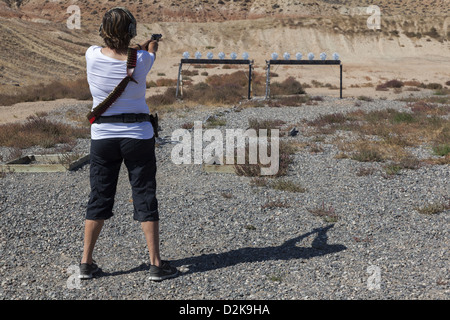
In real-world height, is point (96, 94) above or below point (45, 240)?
above

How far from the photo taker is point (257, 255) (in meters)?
5.35

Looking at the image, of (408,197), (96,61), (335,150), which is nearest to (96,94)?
(96,61)

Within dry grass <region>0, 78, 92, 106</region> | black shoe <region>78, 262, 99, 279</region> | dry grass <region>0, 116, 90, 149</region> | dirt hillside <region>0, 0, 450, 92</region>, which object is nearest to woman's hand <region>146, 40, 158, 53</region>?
black shoe <region>78, 262, 99, 279</region>

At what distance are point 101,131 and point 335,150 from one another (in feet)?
A: 26.0

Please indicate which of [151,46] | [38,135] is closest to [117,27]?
[151,46]

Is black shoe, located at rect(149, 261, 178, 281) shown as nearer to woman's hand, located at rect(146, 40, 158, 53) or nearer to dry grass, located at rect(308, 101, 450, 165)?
woman's hand, located at rect(146, 40, 158, 53)

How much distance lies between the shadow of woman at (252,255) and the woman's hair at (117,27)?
7.08ft

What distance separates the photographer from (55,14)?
211 feet

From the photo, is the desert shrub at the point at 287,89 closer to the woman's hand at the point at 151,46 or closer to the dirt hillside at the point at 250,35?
the dirt hillside at the point at 250,35

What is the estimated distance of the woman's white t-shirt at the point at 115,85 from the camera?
416cm

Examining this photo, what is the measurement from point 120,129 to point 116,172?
0.44 meters

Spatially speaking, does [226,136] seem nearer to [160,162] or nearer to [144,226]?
[160,162]

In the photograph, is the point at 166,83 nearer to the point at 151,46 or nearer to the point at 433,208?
the point at 433,208

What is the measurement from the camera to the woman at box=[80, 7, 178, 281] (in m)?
4.13
